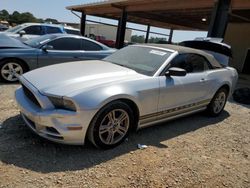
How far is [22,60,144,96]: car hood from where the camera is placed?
3.16m

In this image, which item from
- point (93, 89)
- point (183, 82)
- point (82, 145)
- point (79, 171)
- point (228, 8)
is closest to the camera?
point (79, 171)

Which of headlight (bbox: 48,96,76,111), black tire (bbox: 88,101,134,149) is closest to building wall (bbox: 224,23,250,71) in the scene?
black tire (bbox: 88,101,134,149)

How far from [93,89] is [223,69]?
132 inches

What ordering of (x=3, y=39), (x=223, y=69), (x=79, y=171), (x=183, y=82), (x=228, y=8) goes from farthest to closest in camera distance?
(x=228, y=8), (x=3, y=39), (x=223, y=69), (x=183, y=82), (x=79, y=171)

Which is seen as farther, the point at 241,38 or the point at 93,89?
the point at 241,38

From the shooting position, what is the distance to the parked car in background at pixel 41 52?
6.34 metres

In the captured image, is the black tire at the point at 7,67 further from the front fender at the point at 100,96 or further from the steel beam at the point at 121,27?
the steel beam at the point at 121,27

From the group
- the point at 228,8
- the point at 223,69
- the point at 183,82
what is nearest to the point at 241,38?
the point at 228,8

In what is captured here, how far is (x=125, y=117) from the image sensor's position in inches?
138

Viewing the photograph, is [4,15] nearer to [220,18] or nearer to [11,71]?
[220,18]

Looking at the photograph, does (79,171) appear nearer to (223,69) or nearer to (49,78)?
(49,78)

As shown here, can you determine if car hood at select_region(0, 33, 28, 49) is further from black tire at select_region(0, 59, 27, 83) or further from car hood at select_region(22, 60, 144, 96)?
car hood at select_region(22, 60, 144, 96)

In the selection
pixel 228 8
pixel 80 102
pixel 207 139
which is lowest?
pixel 207 139

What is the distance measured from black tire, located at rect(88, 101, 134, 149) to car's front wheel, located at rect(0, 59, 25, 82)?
3985 millimetres
